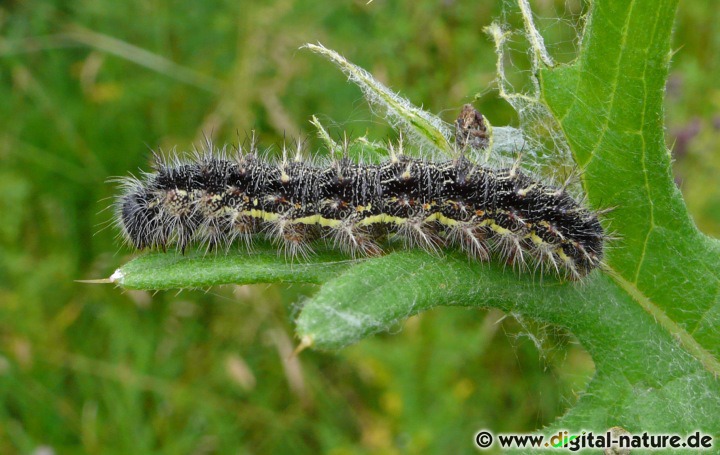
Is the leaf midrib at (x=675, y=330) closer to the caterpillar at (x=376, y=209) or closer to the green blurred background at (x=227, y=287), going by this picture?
the caterpillar at (x=376, y=209)

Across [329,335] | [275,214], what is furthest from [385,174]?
[329,335]

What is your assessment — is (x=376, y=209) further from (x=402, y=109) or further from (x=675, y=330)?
(x=675, y=330)

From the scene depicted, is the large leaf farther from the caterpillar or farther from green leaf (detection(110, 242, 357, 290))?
the caterpillar

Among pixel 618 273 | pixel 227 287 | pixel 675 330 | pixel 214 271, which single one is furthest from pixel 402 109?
pixel 227 287

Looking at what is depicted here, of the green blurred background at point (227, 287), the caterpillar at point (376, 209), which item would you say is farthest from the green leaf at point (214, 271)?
the green blurred background at point (227, 287)

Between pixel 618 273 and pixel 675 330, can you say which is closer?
pixel 675 330

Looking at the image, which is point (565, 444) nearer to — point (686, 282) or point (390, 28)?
point (686, 282)
